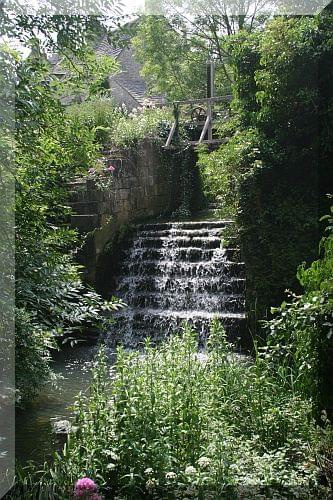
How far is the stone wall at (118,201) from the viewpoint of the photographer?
6496mm

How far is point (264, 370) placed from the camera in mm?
3385

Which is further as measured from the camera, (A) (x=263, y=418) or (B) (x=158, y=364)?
(B) (x=158, y=364)

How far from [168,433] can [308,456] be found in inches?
21.7

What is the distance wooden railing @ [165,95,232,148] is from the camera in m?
7.54

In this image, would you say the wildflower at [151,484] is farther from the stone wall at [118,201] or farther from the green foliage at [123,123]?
A: the green foliage at [123,123]

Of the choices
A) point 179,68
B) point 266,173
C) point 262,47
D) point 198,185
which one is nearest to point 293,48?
point 262,47

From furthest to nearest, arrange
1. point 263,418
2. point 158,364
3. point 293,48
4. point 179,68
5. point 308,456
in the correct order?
1. point 179,68
2. point 293,48
3. point 158,364
4. point 263,418
5. point 308,456

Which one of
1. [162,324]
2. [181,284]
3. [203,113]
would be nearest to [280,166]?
[181,284]

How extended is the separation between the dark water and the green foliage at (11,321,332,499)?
474 millimetres

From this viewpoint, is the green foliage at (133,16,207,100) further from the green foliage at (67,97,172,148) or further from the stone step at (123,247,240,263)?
the stone step at (123,247,240,263)

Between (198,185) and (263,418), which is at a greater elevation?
(198,185)

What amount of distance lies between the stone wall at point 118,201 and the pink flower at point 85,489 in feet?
13.2

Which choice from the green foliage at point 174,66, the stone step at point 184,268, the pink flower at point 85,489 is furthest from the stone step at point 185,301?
the pink flower at point 85,489

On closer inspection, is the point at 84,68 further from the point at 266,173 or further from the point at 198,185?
the point at 198,185
